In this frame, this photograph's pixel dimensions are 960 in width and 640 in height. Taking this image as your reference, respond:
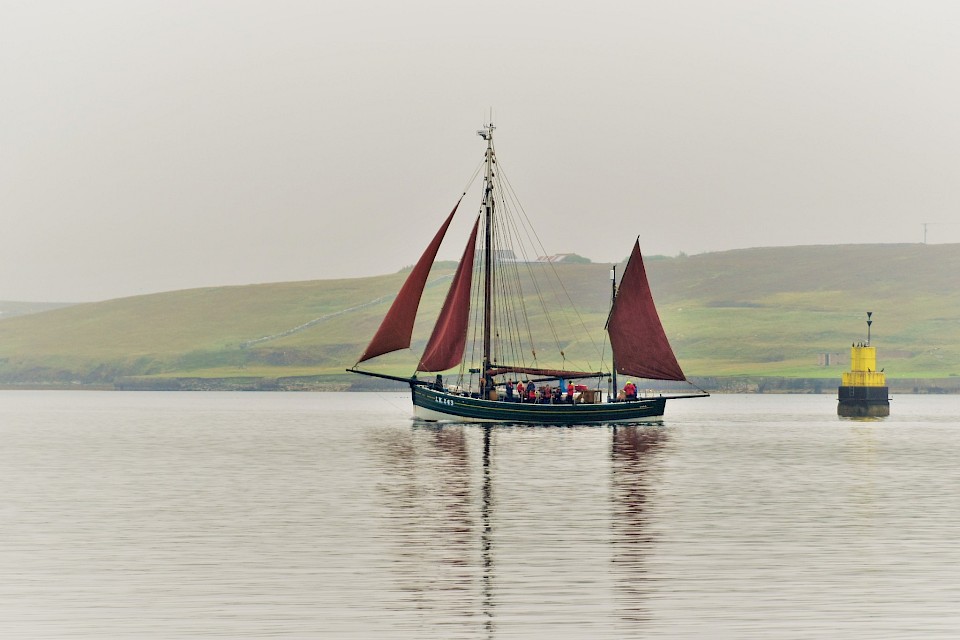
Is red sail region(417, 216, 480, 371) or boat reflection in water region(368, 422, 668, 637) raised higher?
red sail region(417, 216, 480, 371)

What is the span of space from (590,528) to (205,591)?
534 inches

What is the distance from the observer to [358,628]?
24016 millimetres

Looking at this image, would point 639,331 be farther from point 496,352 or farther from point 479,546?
point 479,546

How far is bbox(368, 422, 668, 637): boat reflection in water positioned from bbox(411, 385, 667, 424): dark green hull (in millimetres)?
26716

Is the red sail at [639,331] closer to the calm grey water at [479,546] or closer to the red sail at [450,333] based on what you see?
the red sail at [450,333]

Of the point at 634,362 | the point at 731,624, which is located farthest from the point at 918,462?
the point at 731,624

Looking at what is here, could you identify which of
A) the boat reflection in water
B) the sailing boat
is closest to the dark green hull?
the sailing boat

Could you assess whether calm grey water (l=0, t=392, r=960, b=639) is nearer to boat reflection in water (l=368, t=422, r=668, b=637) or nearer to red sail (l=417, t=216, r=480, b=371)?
boat reflection in water (l=368, t=422, r=668, b=637)

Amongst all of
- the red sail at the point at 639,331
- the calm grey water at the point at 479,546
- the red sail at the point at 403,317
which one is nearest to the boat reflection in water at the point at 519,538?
the calm grey water at the point at 479,546

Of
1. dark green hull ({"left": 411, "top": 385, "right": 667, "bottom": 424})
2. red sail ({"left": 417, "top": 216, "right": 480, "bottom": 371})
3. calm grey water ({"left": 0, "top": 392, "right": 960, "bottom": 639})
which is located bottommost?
calm grey water ({"left": 0, "top": 392, "right": 960, "bottom": 639})

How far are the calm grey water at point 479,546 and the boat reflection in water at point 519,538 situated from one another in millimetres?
97

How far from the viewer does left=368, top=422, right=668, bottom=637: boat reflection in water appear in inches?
1015

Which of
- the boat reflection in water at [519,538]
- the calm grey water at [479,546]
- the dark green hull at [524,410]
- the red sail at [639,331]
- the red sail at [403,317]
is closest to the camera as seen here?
the calm grey water at [479,546]

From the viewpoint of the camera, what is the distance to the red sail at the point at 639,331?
333ft
